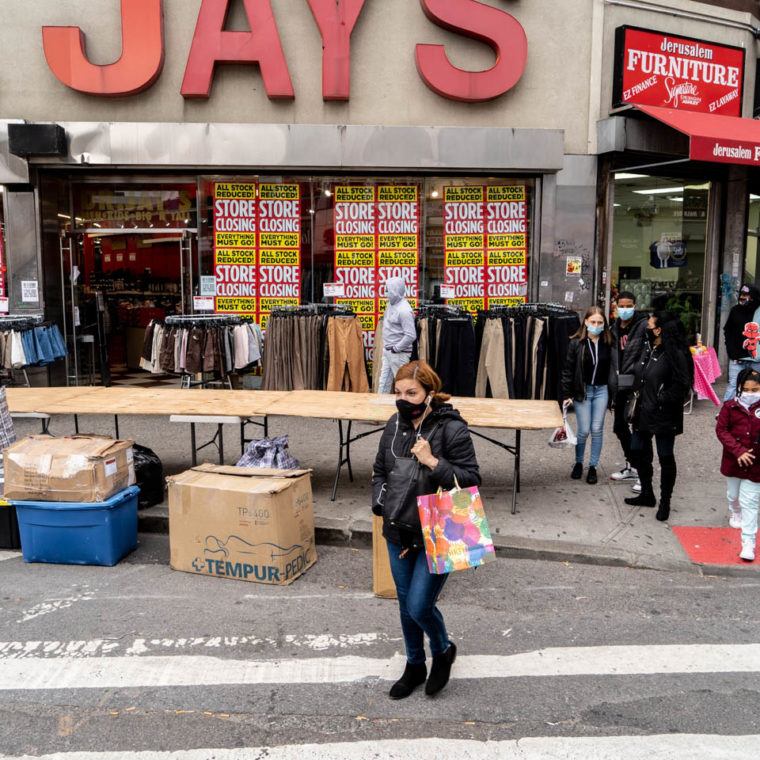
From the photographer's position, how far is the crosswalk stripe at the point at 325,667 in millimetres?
4266

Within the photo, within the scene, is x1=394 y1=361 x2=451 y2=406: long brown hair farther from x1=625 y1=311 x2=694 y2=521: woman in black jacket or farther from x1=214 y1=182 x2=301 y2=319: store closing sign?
x1=214 y1=182 x2=301 y2=319: store closing sign

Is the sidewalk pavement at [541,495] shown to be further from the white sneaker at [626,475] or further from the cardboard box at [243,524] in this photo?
the cardboard box at [243,524]

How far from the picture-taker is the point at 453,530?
3869 millimetres

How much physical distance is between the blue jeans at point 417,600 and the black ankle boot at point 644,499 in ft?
12.1

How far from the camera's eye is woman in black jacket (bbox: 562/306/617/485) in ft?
25.2

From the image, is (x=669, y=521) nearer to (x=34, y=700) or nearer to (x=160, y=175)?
(x=34, y=700)

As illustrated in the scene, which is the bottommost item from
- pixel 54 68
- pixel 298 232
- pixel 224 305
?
pixel 224 305

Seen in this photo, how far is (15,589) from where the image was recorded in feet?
18.3

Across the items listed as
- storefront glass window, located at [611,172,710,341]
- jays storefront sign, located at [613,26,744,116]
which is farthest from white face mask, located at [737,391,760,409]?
jays storefront sign, located at [613,26,744,116]

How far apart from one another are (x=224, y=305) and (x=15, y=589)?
23.4ft

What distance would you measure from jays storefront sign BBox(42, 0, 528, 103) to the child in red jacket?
7.37m

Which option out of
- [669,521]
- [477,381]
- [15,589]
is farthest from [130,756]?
[477,381]

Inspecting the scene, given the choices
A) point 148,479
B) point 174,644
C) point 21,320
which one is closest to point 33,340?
point 21,320

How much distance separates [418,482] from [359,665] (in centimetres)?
127
